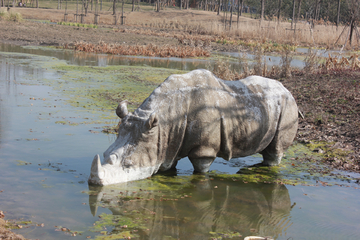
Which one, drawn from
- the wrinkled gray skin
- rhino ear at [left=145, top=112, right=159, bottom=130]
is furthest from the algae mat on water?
rhino ear at [left=145, top=112, right=159, bottom=130]

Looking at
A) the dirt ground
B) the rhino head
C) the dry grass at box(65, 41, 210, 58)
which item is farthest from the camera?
the dry grass at box(65, 41, 210, 58)

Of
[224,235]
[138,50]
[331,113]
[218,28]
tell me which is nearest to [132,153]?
[224,235]

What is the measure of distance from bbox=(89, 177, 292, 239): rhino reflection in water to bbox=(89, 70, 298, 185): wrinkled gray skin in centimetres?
36

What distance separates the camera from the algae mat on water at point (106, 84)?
437 inches

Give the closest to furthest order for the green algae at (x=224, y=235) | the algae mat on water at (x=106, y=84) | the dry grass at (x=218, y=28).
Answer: the green algae at (x=224, y=235), the algae mat on water at (x=106, y=84), the dry grass at (x=218, y=28)

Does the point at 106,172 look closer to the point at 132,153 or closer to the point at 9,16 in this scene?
the point at 132,153

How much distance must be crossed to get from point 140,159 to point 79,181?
959 millimetres

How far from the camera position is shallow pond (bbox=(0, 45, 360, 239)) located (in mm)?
4496

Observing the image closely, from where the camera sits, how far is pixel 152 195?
5367mm

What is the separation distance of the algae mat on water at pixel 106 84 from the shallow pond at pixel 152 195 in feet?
6.05

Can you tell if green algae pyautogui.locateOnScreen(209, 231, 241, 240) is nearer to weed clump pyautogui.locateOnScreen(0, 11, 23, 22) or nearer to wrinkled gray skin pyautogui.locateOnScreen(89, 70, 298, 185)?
wrinkled gray skin pyautogui.locateOnScreen(89, 70, 298, 185)

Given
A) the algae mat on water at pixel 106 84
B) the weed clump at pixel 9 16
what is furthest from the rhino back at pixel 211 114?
the weed clump at pixel 9 16

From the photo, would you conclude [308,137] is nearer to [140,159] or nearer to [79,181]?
[140,159]

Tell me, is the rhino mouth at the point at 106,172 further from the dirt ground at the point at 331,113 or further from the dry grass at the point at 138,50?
the dry grass at the point at 138,50
